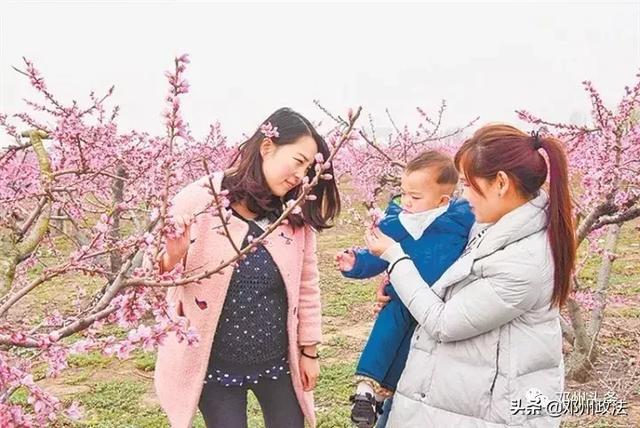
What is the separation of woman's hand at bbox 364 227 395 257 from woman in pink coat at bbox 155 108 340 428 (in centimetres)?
33

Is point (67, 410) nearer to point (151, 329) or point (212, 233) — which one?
point (151, 329)

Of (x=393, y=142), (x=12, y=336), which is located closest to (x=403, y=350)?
(x=12, y=336)

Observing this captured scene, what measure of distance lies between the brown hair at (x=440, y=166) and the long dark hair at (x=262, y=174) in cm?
34

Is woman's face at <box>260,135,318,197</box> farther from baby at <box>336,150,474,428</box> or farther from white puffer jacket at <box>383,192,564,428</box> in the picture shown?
white puffer jacket at <box>383,192,564,428</box>

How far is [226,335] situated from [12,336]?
97cm

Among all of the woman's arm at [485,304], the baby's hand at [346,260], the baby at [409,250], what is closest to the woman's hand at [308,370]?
the baby at [409,250]

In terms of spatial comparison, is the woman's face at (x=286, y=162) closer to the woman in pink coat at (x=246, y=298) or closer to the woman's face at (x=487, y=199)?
the woman in pink coat at (x=246, y=298)

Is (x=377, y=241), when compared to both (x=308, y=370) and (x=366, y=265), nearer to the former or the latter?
(x=366, y=265)

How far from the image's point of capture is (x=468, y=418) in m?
1.93

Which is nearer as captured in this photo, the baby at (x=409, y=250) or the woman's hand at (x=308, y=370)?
the baby at (x=409, y=250)

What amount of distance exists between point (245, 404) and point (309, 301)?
463 millimetres

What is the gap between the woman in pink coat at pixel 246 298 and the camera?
2246mm

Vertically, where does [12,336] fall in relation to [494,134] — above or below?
below

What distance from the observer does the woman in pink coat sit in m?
2.25
